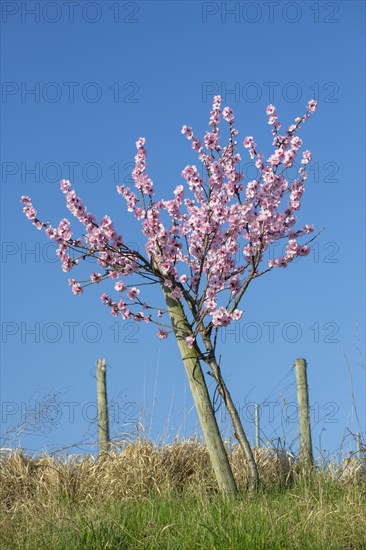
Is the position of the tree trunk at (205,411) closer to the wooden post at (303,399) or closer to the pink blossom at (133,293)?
the pink blossom at (133,293)

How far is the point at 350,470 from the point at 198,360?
243cm

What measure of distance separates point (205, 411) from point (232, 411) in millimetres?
323

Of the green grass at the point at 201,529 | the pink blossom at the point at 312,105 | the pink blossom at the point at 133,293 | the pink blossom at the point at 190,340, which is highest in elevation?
the pink blossom at the point at 312,105

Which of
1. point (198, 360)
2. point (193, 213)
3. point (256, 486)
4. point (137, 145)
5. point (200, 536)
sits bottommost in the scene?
point (200, 536)

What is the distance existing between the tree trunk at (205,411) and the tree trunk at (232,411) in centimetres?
16

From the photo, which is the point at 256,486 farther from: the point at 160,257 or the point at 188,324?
the point at 160,257

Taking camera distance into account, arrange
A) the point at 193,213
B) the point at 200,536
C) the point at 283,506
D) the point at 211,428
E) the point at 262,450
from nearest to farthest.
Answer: the point at 200,536 < the point at 283,506 < the point at 211,428 < the point at 193,213 < the point at 262,450

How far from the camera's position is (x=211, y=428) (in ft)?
28.9

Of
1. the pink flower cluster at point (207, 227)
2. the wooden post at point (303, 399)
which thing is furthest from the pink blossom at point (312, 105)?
the wooden post at point (303, 399)

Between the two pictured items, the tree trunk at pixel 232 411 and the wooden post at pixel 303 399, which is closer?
the tree trunk at pixel 232 411

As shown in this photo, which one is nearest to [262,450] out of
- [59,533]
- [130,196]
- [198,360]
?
[198,360]

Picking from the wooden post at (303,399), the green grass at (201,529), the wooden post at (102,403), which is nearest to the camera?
the green grass at (201,529)

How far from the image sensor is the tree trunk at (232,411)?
8.85 meters

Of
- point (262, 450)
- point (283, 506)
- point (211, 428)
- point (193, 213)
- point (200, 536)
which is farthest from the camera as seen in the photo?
point (262, 450)
